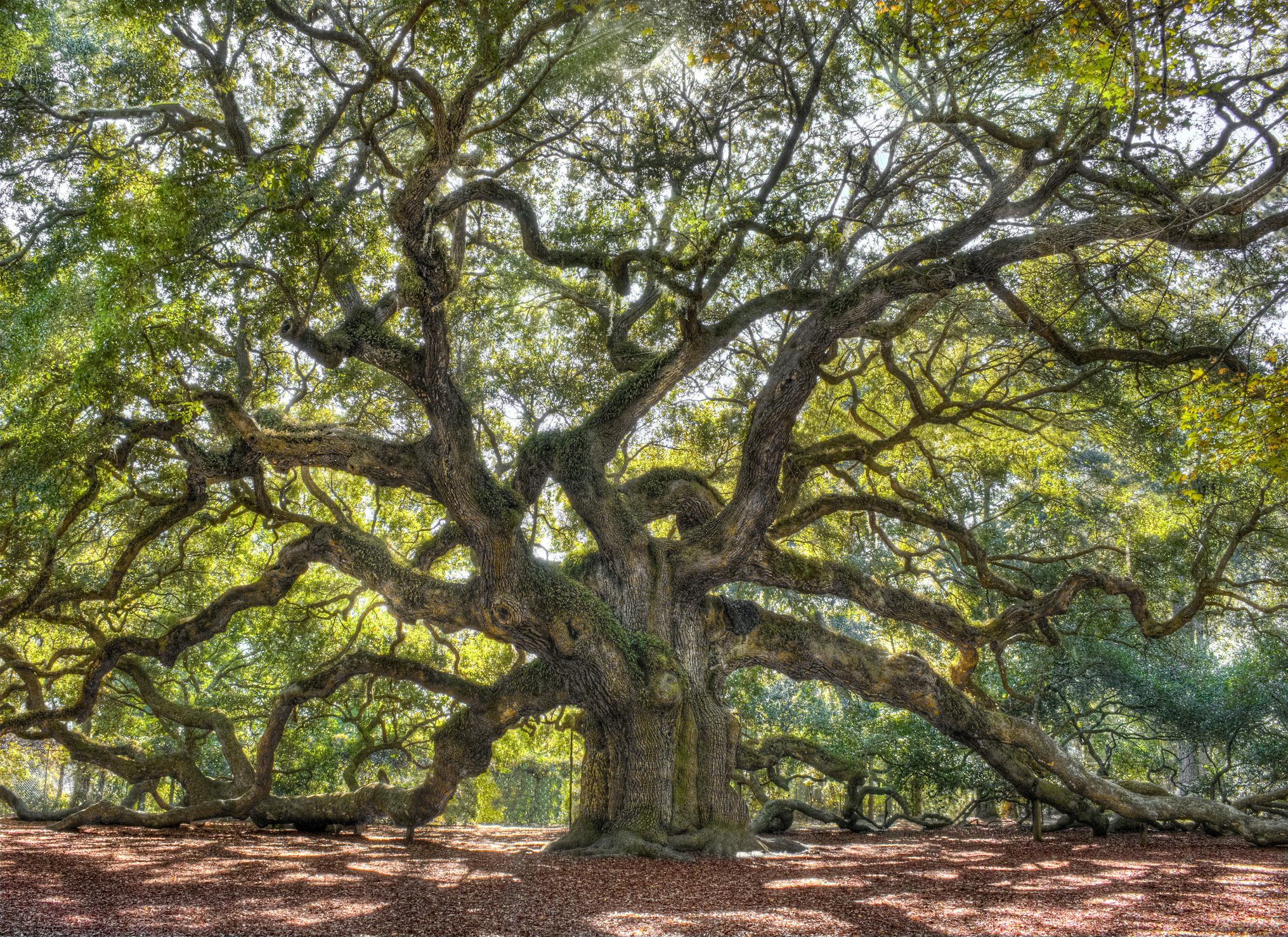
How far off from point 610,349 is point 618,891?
703 centimetres

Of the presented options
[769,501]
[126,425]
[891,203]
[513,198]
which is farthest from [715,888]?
[891,203]

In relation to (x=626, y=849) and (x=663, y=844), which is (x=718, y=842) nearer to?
(x=663, y=844)

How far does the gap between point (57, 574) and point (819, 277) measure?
10286 mm

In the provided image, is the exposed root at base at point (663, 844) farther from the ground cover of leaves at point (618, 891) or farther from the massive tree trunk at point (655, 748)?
the ground cover of leaves at point (618, 891)

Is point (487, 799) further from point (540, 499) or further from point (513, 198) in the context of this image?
point (513, 198)

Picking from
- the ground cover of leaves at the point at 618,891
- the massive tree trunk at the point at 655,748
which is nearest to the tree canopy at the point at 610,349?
the massive tree trunk at the point at 655,748

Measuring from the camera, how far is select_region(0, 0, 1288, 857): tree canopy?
6574 mm

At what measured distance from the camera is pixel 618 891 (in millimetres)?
5352

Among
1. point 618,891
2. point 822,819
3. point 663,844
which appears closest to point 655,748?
point 663,844

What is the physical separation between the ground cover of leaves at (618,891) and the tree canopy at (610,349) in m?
1.49

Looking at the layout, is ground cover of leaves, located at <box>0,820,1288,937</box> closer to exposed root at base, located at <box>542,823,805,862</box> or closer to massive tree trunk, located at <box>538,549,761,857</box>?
exposed root at base, located at <box>542,823,805,862</box>

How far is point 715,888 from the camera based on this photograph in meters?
5.57

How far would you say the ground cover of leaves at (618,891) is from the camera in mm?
4070

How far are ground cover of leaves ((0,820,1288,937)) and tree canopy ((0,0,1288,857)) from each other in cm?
149
